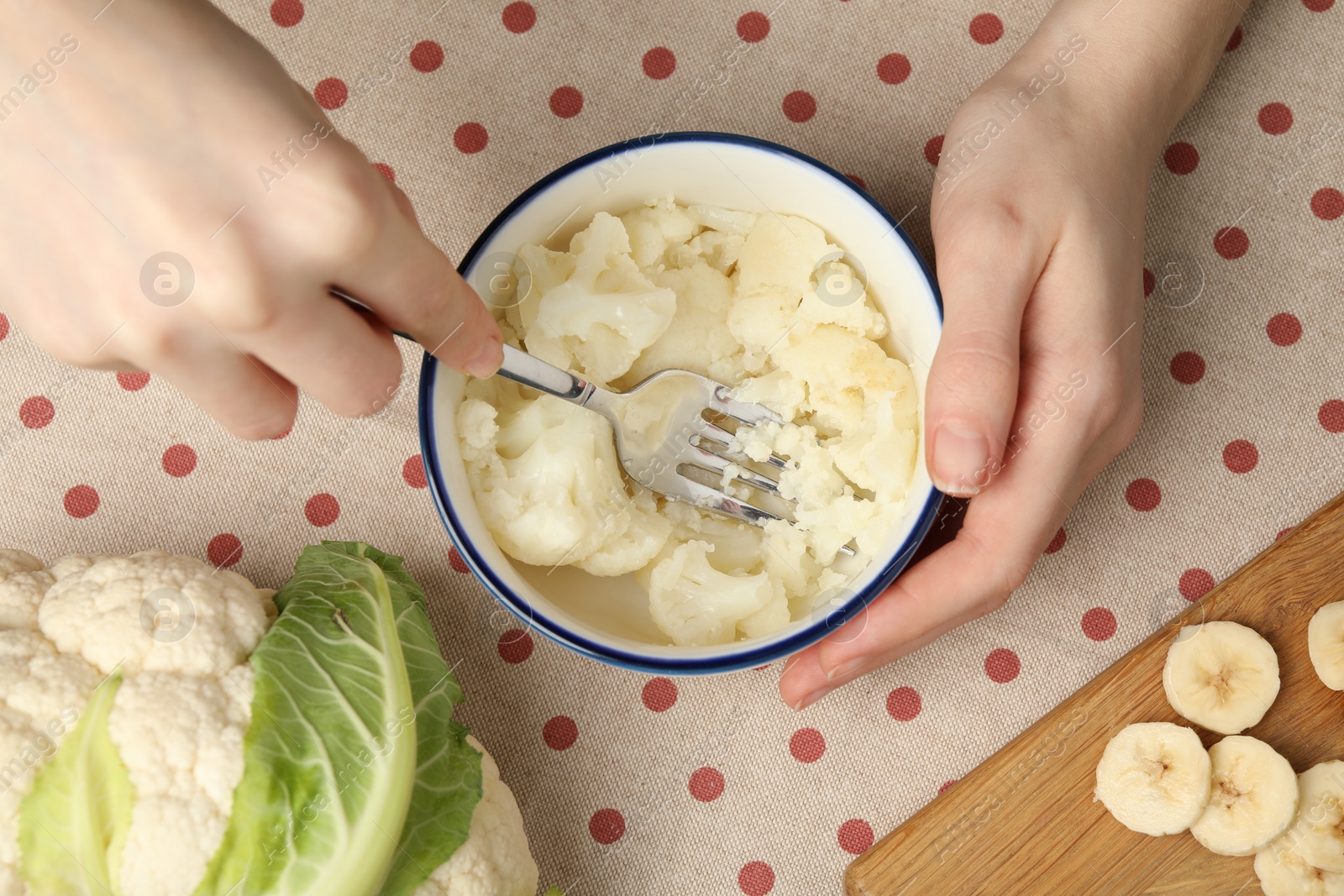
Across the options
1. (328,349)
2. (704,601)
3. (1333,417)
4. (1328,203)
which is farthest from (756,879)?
(1328,203)

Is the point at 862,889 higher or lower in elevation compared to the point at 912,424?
lower

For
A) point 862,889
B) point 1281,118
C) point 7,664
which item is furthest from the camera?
point 1281,118

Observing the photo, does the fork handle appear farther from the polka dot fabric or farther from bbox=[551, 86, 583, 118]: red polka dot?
bbox=[551, 86, 583, 118]: red polka dot

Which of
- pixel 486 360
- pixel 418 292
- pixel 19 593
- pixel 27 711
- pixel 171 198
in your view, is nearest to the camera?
pixel 171 198

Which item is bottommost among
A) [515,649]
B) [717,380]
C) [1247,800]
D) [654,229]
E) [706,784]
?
[1247,800]

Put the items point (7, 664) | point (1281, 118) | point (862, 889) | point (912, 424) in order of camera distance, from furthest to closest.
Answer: point (1281, 118) → point (862, 889) → point (912, 424) → point (7, 664)

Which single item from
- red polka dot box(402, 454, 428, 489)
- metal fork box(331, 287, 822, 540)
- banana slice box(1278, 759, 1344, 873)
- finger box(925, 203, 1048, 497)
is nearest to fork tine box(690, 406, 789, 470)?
metal fork box(331, 287, 822, 540)

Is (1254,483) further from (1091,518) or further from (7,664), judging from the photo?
(7,664)

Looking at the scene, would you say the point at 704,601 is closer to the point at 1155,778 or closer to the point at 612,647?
the point at 612,647

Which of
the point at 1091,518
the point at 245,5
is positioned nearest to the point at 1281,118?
the point at 1091,518
